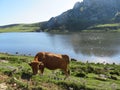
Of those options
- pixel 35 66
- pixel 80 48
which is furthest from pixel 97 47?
pixel 35 66

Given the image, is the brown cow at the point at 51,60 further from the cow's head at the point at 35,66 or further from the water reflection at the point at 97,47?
the water reflection at the point at 97,47

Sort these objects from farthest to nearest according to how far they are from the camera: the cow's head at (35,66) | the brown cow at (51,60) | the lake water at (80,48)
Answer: the lake water at (80,48) → the brown cow at (51,60) → the cow's head at (35,66)

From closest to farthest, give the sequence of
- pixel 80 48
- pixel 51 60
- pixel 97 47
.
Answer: pixel 51 60 < pixel 80 48 < pixel 97 47

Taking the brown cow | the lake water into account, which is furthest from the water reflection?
the brown cow

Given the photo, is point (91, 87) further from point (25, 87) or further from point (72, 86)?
point (25, 87)


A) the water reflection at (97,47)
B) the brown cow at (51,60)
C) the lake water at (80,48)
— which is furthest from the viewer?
the water reflection at (97,47)

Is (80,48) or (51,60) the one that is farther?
(80,48)

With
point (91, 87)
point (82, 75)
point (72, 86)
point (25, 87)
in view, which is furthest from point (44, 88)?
point (82, 75)

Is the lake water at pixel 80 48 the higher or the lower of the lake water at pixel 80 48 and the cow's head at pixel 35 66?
the lower

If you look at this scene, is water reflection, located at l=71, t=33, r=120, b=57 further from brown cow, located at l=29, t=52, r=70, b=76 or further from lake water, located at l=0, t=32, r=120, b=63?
brown cow, located at l=29, t=52, r=70, b=76

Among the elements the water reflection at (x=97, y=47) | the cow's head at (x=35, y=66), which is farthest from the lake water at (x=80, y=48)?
the cow's head at (x=35, y=66)

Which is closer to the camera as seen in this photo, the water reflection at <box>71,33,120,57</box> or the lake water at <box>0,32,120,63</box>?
the lake water at <box>0,32,120,63</box>

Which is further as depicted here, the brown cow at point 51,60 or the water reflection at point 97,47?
the water reflection at point 97,47

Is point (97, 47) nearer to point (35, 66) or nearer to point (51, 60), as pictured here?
point (51, 60)
